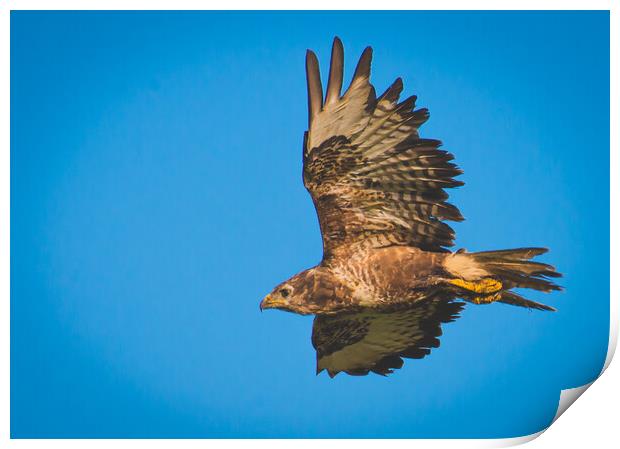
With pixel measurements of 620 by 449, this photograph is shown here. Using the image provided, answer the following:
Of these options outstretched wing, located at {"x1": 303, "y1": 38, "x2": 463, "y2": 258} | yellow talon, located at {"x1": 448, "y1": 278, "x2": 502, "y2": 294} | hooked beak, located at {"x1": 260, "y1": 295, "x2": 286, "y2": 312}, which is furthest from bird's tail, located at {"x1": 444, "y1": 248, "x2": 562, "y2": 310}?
hooked beak, located at {"x1": 260, "y1": 295, "x2": 286, "y2": 312}

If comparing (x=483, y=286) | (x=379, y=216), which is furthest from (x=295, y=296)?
(x=483, y=286)

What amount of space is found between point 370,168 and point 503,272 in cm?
72

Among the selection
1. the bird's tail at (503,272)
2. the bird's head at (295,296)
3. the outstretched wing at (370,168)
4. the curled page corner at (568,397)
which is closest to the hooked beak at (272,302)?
the bird's head at (295,296)

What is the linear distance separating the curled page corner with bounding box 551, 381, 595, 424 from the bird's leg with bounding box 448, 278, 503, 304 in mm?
1237

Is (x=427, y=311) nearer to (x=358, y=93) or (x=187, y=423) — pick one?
(x=358, y=93)

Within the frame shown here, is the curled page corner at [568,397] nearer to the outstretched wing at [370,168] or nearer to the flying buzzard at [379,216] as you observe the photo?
the flying buzzard at [379,216]

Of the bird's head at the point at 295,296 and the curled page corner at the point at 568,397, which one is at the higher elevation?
the bird's head at the point at 295,296

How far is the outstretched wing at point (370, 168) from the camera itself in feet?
12.1

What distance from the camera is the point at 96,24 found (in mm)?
5035

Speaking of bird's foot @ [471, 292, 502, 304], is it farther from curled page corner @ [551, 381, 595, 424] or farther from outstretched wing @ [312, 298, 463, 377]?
curled page corner @ [551, 381, 595, 424]

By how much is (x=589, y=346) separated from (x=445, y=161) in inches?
64.9

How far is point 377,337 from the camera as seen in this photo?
4484mm

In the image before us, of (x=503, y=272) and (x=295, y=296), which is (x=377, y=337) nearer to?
(x=295, y=296)
